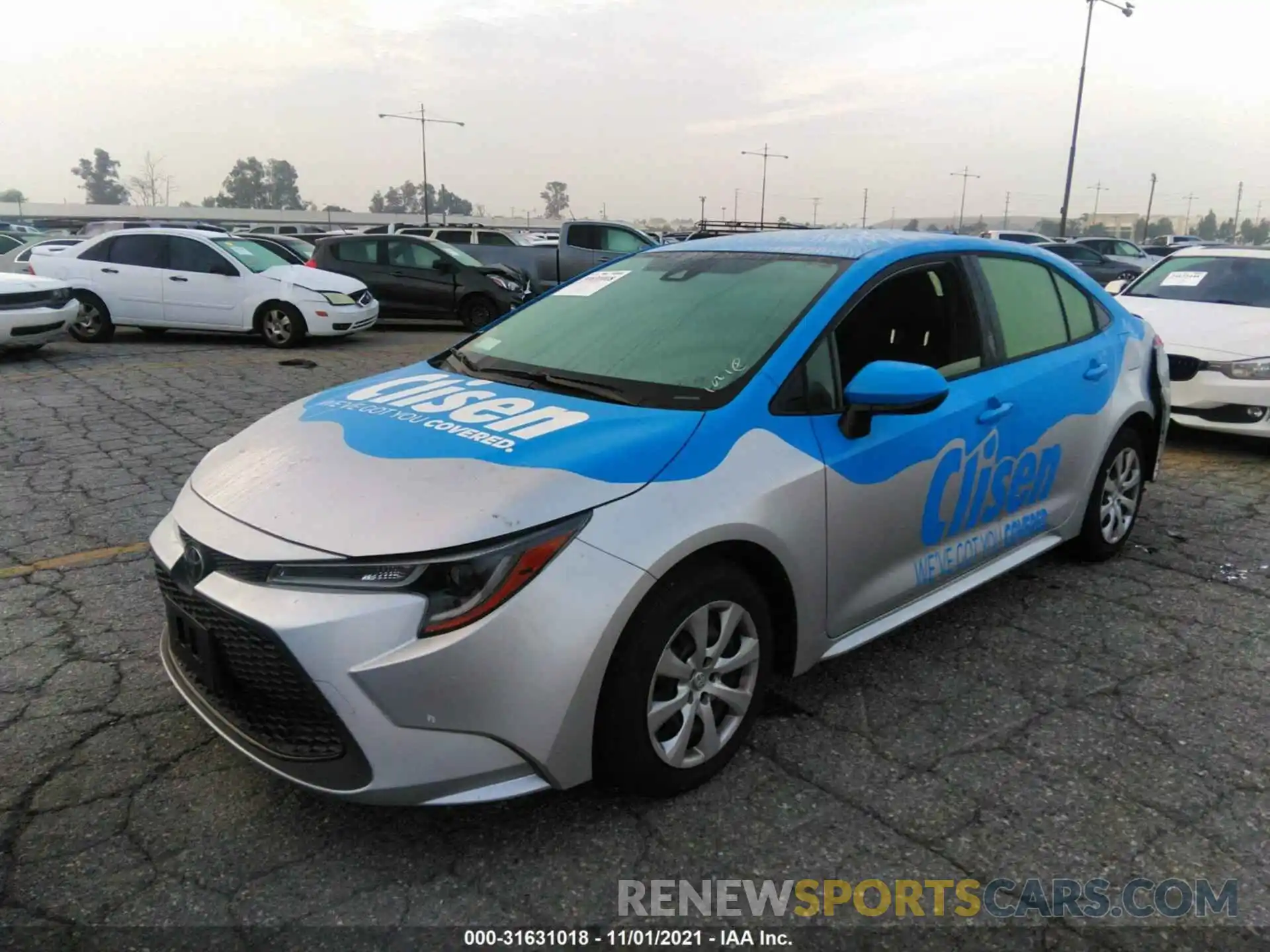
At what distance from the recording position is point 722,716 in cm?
261

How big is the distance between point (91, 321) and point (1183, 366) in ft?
40.3

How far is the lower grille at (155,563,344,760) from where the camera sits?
210 cm

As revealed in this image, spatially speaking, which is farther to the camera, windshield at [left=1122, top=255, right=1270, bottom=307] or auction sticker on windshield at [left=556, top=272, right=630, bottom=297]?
windshield at [left=1122, top=255, right=1270, bottom=307]

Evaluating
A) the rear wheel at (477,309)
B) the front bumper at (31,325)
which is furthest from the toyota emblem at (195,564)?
the rear wheel at (477,309)

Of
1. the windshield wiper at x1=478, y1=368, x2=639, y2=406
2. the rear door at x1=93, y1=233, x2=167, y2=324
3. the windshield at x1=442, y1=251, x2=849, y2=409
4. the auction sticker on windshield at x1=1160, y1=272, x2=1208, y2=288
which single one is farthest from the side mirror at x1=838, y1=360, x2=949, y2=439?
the rear door at x1=93, y1=233, x2=167, y2=324

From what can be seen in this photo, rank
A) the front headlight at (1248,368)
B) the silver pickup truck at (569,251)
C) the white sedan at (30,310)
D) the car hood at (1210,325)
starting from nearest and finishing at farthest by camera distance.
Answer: the front headlight at (1248,368), the car hood at (1210,325), the white sedan at (30,310), the silver pickup truck at (569,251)

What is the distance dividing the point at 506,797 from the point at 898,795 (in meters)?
1.14

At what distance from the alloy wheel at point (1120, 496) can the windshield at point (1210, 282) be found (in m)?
3.80

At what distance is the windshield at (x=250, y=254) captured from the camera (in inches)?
470

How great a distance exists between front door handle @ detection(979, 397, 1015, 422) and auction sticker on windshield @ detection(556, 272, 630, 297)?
4.82ft

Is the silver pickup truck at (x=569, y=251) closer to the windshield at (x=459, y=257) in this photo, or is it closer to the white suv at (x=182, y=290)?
the windshield at (x=459, y=257)

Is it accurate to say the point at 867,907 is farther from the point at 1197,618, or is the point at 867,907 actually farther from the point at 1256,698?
the point at 1197,618

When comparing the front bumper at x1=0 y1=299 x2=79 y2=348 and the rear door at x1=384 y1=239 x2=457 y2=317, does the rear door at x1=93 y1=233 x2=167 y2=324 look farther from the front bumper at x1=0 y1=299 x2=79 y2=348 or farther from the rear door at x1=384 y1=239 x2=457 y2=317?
the rear door at x1=384 y1=239 x2=457 y2=317

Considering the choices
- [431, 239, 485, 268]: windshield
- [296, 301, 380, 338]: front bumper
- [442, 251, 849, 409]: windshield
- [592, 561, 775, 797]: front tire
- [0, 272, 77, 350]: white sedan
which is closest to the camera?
[592, 561, 775, 797]: front tire
